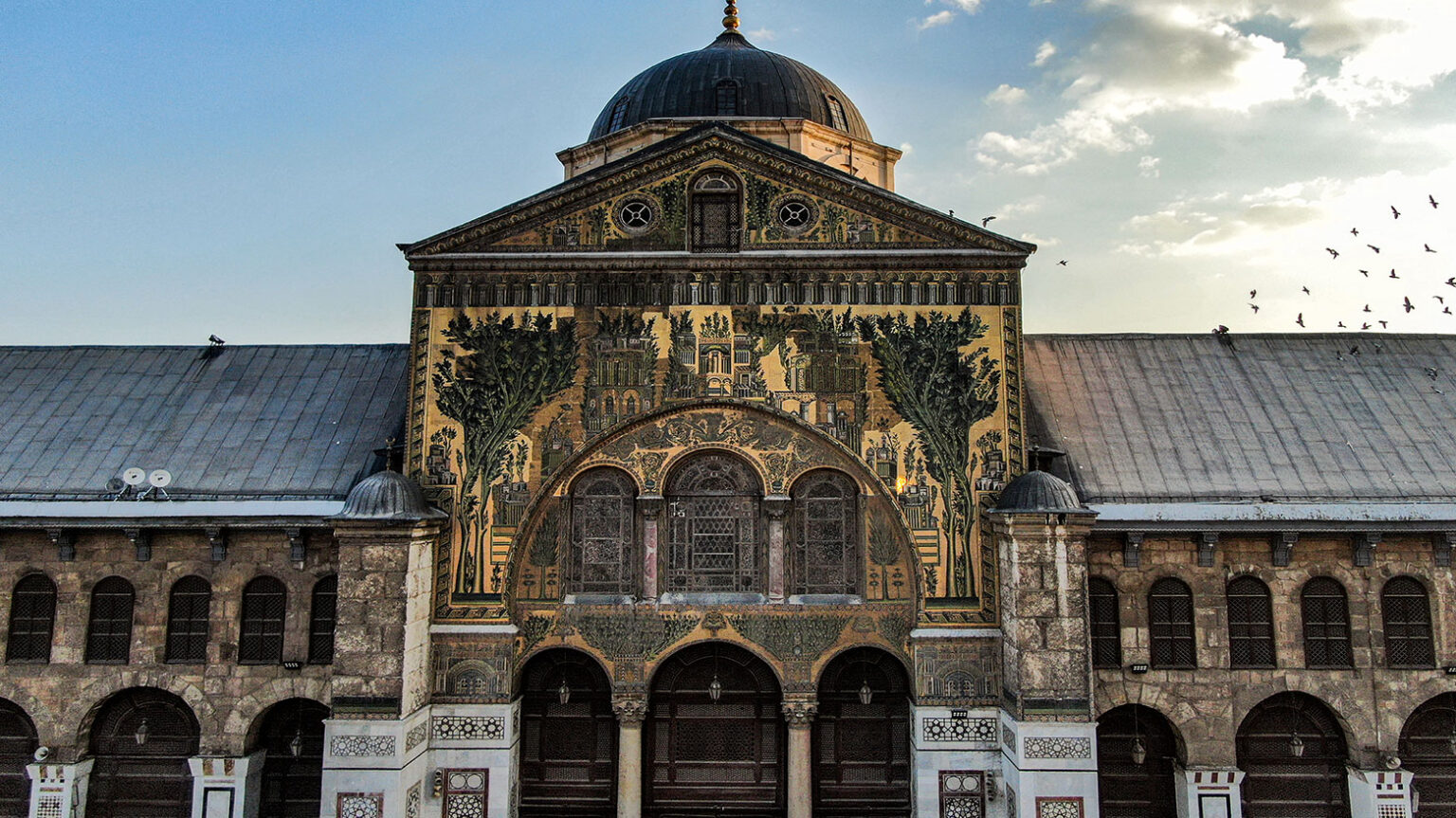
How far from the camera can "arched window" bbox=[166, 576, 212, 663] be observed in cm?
1392

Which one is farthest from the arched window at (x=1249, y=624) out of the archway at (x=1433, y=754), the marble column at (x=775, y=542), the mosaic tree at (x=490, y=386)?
the mosaic tree at (x=490, y=386)

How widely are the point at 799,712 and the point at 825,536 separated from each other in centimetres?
266

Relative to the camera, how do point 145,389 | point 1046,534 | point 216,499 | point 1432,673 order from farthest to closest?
point 145,389, point 216,499, point 1432,673, point 1046,534

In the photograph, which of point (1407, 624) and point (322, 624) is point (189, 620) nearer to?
point (322, 624)

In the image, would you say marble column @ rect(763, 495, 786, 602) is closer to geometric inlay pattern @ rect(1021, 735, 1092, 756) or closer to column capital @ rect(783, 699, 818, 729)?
column capital @ rect(783, 699, 818, 729)

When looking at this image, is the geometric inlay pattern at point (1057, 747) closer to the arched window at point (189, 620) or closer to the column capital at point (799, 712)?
the column capital at point (799, 712)

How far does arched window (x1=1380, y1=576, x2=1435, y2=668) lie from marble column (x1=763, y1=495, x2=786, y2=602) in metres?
9.00

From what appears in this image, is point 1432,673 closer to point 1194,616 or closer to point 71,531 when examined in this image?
point 1194,616

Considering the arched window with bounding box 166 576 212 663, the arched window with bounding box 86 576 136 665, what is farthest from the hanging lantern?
the arched window with bounding box 86 576 136 665

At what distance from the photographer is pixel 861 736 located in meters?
14.1

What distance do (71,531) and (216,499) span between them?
6.97 ft

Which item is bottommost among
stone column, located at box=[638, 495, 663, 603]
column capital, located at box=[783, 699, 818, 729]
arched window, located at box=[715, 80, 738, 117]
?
column capital, located at box=[783, 699, 818, 729]

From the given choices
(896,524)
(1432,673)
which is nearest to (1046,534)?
(896,524)

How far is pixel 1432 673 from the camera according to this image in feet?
44.1
